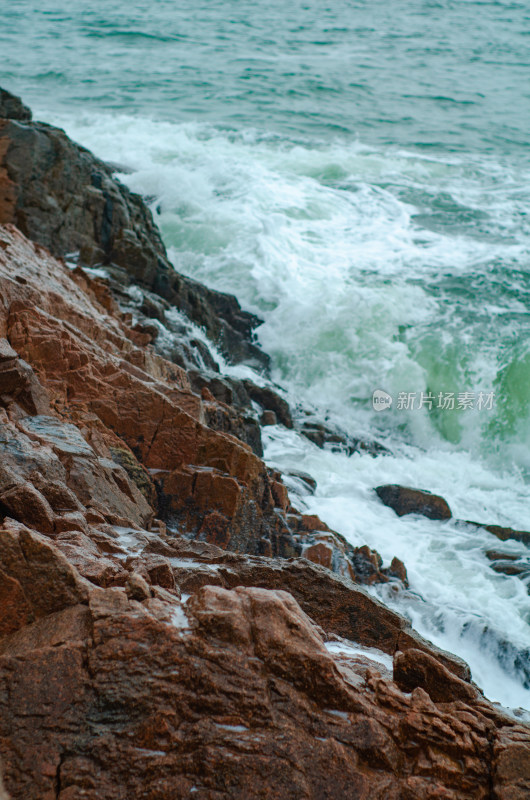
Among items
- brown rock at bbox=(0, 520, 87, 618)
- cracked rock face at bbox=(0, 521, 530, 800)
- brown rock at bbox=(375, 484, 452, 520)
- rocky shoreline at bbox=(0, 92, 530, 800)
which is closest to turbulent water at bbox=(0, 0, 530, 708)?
brown rock at bbox=(375, 484, 452, 520)

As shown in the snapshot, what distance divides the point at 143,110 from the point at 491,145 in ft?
49.1

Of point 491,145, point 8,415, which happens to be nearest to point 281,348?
→ point 8,415

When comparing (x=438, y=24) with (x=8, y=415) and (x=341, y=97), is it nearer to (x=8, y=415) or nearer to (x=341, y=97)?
(x=341, y=97)

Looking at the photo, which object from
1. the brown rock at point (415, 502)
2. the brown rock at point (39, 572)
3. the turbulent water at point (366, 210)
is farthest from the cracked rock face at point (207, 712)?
the brown rock at point (415, 502)

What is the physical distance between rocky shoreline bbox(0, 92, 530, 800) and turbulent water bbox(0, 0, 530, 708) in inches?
132

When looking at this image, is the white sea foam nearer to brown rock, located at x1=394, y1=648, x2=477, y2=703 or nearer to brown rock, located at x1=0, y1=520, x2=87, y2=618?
brown rock, located at x1=394, y1=648, x2=477, y2=703

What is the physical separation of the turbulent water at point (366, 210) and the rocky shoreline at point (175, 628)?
336 cm

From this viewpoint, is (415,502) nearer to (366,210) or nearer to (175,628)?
(175,628)

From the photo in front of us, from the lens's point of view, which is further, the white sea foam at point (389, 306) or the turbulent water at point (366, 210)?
the turbulent water at point (366, 210)

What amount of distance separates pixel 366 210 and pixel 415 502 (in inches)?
548

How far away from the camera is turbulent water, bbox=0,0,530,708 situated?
35.3ft

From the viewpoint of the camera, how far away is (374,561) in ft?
26.7

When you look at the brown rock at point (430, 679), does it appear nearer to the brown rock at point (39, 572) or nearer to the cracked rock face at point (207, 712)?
the cracked rock face at point (207, 712)

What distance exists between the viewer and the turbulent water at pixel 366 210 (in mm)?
10750
